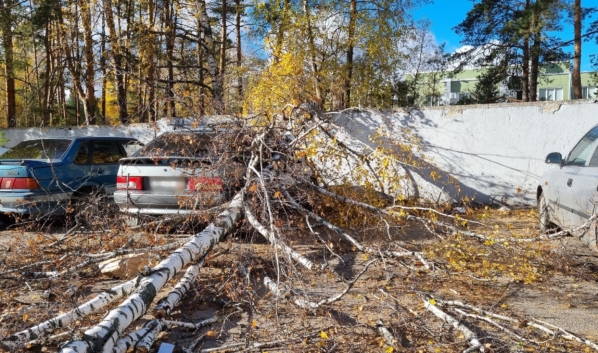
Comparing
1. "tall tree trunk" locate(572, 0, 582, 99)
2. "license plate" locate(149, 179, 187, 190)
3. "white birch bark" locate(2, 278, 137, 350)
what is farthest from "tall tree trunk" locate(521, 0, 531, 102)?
"white birch bark" locate(2, 278, 137, 350)

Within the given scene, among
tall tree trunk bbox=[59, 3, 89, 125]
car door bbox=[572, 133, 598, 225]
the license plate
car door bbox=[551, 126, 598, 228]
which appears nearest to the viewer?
car door bbox=[572, 133, 598, 225]

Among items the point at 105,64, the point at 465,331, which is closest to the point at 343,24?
the point at 105,64

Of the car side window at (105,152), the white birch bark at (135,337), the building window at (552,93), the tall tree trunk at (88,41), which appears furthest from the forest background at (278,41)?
the building window at (552,93)

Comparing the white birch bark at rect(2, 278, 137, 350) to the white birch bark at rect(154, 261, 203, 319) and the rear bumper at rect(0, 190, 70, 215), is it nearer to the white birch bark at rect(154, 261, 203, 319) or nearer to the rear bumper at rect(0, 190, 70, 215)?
the white birch bark at rect(154, 261, 203, 319)

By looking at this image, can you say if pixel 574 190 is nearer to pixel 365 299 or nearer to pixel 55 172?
pixel 365 299

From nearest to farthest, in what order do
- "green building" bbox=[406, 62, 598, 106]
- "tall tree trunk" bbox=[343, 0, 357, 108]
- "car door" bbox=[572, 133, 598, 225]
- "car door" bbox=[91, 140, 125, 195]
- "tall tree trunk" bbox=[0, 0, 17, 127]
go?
1. "car door" bbox=[572, 133, 598, 225]
2. "car door" bbox=[91, 140, 125, 195]
3. "tall tree trunk" bbox=[0, 0, 17, 127]
4. "tall tree trunk" bbox=[343, 0, 357, 108]
5. "green building" bbox=[406, 62, 598, 106]

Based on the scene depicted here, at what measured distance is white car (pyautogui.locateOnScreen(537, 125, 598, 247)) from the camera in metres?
4.51

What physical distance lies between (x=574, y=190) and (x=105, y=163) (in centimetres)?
723

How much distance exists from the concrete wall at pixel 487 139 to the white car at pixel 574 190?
277 cm

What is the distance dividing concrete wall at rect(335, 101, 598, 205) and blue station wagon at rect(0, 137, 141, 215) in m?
4.79

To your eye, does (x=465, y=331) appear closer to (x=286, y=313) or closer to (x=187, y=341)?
(x=286, y=313)

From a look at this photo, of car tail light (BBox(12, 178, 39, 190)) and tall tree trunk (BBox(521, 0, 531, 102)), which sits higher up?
tall tree trunk (BBox(521, 0, 531, 102))

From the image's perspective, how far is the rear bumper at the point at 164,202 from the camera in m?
5.68

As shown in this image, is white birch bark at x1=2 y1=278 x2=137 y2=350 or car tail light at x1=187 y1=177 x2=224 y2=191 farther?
car tail light at x1=187 y1=177 x2=224 y2=191
